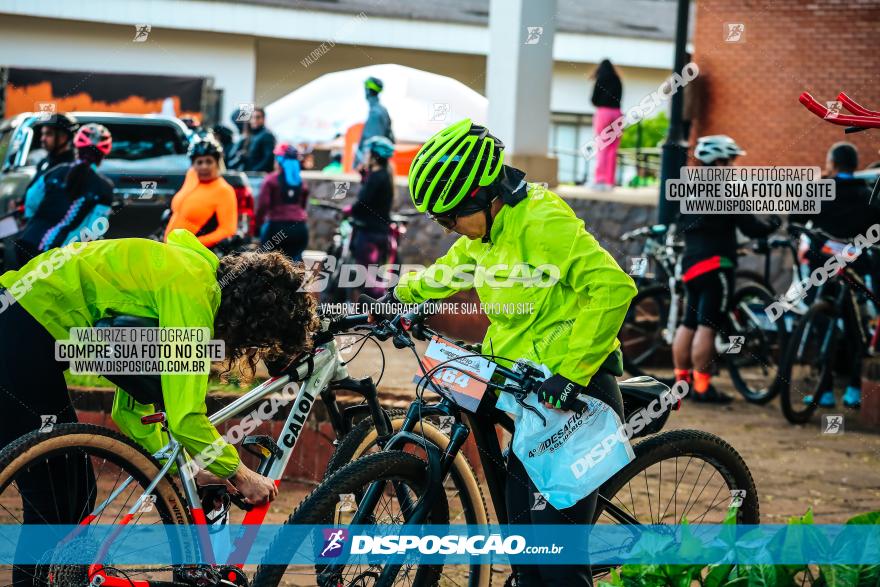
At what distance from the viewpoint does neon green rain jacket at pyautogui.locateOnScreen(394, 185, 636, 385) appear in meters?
3.92

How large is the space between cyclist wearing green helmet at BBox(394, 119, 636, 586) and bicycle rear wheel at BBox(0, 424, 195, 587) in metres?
1.16

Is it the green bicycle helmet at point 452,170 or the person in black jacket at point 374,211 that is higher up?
the green bicycle helmet at point 452,170

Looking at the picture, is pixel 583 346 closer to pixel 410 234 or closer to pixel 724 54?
pixel 410 234

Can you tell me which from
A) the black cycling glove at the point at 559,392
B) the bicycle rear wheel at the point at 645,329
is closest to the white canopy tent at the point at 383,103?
the bicycle rear wheel at the point at 645,329

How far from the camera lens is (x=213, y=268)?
4.07 metres

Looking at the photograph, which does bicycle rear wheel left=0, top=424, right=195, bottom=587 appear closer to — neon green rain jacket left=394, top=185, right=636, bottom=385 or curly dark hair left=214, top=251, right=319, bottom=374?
curly dark hair left=214, top=251, right=319, bottom=374

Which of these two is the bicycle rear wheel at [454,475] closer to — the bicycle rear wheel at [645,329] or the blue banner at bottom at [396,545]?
the blue banner at bottom at [396,545]

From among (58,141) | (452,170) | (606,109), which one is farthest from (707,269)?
(606,109)

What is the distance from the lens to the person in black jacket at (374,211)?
1200 centimetres

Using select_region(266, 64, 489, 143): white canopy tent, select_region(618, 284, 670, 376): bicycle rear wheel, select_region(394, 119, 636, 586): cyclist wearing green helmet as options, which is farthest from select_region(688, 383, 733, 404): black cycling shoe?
select_region(266, 64, 489, 143): white canopy tent

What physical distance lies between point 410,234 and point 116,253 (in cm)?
1062

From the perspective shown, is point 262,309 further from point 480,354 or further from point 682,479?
point 682,479

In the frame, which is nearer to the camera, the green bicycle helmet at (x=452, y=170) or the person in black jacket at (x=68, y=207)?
the green bicycle helmet at (x=452, y=170)

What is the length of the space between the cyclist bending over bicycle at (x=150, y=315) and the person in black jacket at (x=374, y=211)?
25.1 feet
